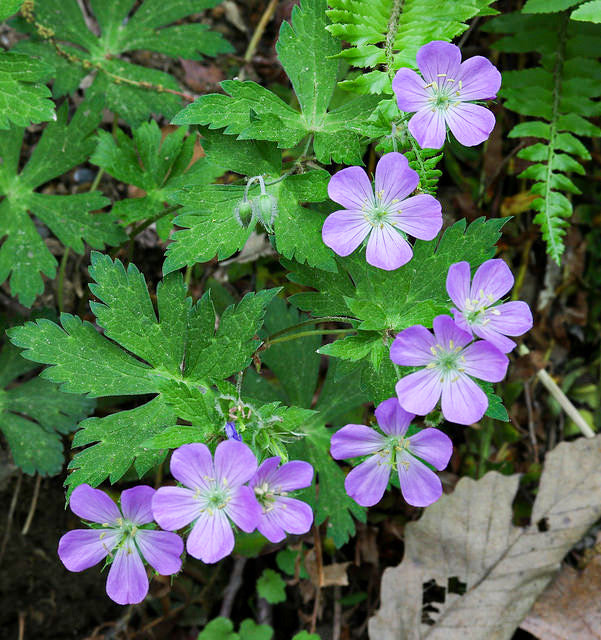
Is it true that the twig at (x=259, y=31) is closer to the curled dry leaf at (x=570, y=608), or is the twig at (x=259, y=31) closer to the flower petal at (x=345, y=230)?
the flower petal at (x=345, y=230)

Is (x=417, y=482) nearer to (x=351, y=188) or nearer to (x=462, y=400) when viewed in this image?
(x=462, y=400)

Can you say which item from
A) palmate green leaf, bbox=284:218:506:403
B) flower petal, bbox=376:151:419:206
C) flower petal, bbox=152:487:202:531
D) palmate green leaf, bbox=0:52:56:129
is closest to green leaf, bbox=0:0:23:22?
palmate green leaf, bbox=0:52:56:129

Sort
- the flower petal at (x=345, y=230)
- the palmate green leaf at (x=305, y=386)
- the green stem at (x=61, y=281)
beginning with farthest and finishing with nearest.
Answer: the green stem at (x=61, y=281), the palmate green leaf at (x=305, y=386), the flower petal at (x=345, y=230)

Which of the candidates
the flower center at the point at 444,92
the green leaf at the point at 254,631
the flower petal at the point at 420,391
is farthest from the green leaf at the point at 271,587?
the flower center at the point at 444,92

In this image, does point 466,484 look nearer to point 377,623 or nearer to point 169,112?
point 377,623

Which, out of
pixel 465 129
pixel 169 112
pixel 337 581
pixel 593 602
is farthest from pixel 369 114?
pixel 593 602
